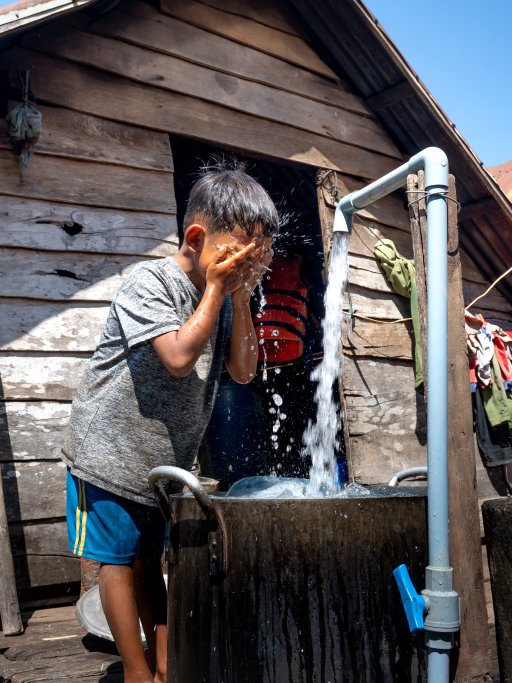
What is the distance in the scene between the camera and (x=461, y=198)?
238 inches

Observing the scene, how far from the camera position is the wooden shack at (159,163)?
3791 millimetres

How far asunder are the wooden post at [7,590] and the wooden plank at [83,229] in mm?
1400

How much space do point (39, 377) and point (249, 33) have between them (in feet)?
9.74

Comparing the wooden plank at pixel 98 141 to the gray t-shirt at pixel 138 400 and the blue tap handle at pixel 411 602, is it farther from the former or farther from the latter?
the blue tap handle at pixel 411 602

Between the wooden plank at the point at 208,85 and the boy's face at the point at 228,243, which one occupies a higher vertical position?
the wooden plank at the point at 208,85

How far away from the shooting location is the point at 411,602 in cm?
163

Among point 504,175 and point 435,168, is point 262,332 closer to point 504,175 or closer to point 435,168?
point 435,168

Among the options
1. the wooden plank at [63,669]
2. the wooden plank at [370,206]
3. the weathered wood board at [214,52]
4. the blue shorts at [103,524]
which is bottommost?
the wooden plank at [63,669]

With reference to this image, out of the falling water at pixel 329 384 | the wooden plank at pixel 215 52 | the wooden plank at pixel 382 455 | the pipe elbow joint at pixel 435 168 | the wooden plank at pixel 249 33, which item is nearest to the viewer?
the pipe elbow joint at pixel 435 168

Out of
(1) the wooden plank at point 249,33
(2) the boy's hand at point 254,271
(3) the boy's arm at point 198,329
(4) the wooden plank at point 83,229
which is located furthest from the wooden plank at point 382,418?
(3) the boy's arm at point 198,329

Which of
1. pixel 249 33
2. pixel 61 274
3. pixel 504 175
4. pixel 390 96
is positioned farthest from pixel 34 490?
pixel 504 175

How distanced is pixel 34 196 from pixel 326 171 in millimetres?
2263

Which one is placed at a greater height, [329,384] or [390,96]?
[390,96]

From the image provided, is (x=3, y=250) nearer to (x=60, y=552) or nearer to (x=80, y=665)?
(x=60, y=552)
